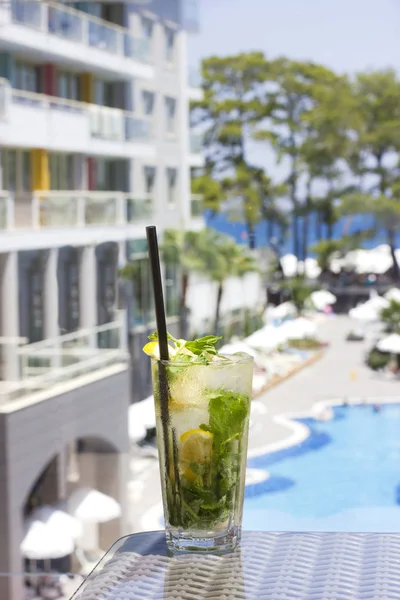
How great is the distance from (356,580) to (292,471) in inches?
161

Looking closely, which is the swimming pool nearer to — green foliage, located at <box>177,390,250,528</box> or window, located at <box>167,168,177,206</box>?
window, located at <box>167,168,177,206</box>

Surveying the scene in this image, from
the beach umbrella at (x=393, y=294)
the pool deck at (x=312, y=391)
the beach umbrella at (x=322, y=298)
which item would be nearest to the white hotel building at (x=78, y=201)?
the pool deck at (x=312, y=391)

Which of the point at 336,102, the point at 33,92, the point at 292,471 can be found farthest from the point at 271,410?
the point at 33,92

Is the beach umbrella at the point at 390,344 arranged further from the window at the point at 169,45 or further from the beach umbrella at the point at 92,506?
the window at the point at 169,45

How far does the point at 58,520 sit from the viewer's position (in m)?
5.55

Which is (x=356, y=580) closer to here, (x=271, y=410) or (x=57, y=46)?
(x=271, y=410)

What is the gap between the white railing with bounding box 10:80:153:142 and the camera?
5258 mm

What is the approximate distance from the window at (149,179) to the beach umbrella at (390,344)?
1.37 m

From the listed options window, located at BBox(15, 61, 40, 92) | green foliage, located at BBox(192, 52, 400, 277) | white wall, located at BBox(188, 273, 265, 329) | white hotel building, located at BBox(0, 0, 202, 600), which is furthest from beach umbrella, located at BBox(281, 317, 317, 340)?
window, located at BBox(15, 61, 40, 92)

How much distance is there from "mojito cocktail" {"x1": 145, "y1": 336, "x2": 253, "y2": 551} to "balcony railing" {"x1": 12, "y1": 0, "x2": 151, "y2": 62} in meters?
3.99

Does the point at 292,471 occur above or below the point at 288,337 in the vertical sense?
below

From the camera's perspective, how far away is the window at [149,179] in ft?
17.6

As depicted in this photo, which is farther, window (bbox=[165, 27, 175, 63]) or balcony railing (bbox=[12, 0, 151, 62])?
window (bbox=[165, 27, 175, 63])

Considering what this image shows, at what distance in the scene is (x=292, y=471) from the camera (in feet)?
17.0
